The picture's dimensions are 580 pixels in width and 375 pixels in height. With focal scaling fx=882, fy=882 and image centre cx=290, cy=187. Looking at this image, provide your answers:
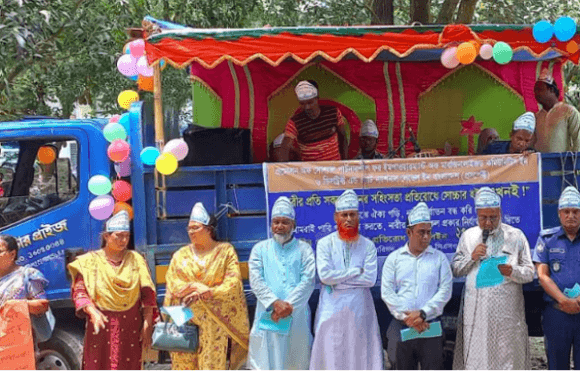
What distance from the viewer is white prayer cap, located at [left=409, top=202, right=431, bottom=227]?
5.71 meters

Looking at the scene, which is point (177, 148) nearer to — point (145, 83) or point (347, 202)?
point (347, 202)

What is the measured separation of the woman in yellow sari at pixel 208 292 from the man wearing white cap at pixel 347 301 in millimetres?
527

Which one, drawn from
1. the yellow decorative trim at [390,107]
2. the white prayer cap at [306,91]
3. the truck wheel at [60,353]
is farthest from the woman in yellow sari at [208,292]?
the yellow decorative trim at [390,107]

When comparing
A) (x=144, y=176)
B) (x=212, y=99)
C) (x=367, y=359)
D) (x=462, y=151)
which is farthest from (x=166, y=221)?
(x=462, y=151)

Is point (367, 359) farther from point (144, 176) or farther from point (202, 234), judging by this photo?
point (144, 176)

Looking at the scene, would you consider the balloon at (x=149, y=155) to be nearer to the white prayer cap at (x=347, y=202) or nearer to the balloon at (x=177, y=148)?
the balloon at (x=177, y=148)

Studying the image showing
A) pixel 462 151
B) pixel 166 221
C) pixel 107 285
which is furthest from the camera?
pixel 462 151

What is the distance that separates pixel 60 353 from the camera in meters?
6.05

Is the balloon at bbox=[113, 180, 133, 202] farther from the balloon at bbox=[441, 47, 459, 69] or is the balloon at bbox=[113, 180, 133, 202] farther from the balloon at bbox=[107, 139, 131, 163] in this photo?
the balloon at bbox=[441, 47, 459, 69]

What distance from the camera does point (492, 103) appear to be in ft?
26.9

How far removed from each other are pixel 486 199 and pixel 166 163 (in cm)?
210

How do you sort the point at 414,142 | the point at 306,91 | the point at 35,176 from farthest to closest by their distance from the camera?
the point at 414,142 < the point at 306,91 < the point at 35,176

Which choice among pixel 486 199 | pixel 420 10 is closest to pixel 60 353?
pixel 486 199

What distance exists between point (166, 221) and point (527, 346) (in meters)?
2.54
